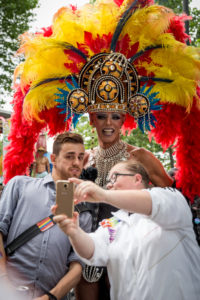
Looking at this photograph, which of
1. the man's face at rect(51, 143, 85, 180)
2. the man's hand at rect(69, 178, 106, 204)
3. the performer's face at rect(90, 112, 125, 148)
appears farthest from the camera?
the performer's face at rect(90, 112, 125, 148)

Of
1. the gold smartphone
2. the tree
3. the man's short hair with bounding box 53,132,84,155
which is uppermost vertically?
the tree

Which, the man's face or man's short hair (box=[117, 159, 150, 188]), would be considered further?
the man's face

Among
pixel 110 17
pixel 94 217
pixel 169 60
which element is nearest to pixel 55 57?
pixel 110 17

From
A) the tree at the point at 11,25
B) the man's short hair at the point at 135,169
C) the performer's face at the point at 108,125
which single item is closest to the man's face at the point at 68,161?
the man's short hair at the point at 135,169

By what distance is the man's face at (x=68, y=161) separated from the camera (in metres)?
2.36

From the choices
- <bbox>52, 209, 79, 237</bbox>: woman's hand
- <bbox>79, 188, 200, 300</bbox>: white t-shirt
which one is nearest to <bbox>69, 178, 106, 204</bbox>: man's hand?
<bbox>52, 209, 79, 237</bbox>: woman's hand

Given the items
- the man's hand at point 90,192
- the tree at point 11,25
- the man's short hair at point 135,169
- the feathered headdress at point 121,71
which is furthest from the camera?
the tree at point 11,25

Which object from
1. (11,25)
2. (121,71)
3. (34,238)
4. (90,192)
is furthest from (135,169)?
(11,25)

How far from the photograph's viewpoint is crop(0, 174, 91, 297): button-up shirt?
2.05 meters

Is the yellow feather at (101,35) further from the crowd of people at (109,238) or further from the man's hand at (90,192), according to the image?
the man's hand at (90,192)

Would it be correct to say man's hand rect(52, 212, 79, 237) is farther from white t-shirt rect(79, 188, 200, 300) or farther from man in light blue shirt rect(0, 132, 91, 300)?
man in light blue shirt rect(0, 132, 91, 300)

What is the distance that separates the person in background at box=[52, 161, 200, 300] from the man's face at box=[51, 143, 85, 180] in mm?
541

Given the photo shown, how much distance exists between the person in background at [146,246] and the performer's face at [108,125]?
1.11 m

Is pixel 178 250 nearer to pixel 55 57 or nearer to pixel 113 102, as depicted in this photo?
pixel 113 102
